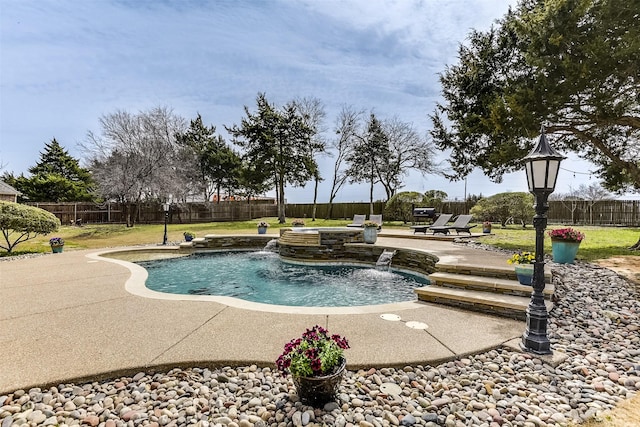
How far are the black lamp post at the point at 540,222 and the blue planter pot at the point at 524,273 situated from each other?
1.32 m

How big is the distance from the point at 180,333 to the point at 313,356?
182cm

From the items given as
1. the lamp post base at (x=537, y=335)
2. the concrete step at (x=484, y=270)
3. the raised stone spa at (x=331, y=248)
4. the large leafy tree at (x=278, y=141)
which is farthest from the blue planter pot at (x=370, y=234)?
the large leafy tree at (x=278, y=141)

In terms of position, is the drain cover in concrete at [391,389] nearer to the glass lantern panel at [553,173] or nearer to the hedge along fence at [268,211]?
the glass lantern panel at [553,173]

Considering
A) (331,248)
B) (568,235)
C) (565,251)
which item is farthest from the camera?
(331,248)

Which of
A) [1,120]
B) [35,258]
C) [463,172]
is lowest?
[35,258]

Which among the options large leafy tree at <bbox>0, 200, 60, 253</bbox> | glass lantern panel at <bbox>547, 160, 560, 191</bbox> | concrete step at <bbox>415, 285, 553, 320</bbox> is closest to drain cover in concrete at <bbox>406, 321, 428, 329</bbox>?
concrete step at <bbox>415, 285, 553, 320</bbox>

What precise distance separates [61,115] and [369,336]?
16.2 m

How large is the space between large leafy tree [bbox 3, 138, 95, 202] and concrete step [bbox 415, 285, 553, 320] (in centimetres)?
2434

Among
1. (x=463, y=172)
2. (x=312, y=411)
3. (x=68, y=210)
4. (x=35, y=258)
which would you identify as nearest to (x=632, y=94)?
(x=463, y=172)

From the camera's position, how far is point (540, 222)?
3164mm

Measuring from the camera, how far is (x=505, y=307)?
158 inches

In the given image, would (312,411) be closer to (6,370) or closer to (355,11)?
(6,370)

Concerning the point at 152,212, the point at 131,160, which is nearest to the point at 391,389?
the point at 131,160

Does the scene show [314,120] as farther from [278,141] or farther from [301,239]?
[301,239]
